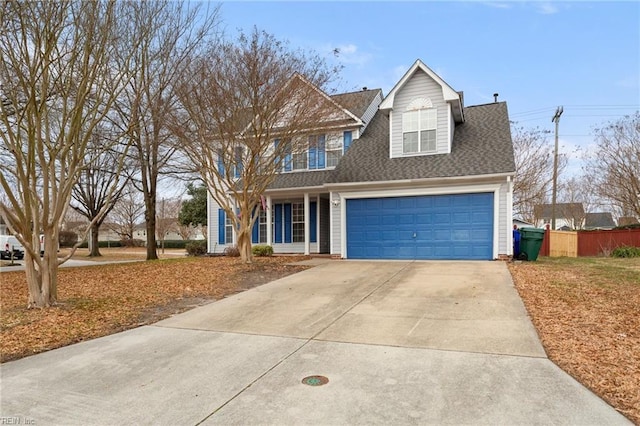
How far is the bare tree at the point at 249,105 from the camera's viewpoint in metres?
11.1

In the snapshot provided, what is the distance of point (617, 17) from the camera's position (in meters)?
10.2

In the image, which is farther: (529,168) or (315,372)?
(529,168)

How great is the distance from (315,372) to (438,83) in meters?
12.3

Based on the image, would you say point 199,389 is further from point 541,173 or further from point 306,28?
point 541,173

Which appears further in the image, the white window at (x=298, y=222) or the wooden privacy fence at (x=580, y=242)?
the wooden privacy fence at (x=580, y=242)

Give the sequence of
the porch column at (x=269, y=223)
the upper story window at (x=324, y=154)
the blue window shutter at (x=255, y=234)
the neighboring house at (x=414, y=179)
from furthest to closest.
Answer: the blue window shutter at (x=255, y=234), the porch column at (x=269, y=223), the upper story window at (x=324, y=154), the neighboring house at (x=414, y=179)

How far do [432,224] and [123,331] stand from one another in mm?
10051

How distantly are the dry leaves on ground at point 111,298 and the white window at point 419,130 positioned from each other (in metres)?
6.23

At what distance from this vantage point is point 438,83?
45.2 ft

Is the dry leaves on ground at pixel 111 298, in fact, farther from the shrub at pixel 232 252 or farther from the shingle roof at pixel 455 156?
the shingle roof at pixel 455 156

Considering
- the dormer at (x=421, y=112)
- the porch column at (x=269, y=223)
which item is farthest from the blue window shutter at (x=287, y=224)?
the dormer at (x=421, y=112)

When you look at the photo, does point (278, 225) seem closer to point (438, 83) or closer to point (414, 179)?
point (414, 179)

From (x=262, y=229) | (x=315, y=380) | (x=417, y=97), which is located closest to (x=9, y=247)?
(x=262, y=229)

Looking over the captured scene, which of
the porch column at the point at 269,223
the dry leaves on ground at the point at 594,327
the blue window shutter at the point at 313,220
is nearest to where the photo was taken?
the dry leaves on ground at the point at 594,327
